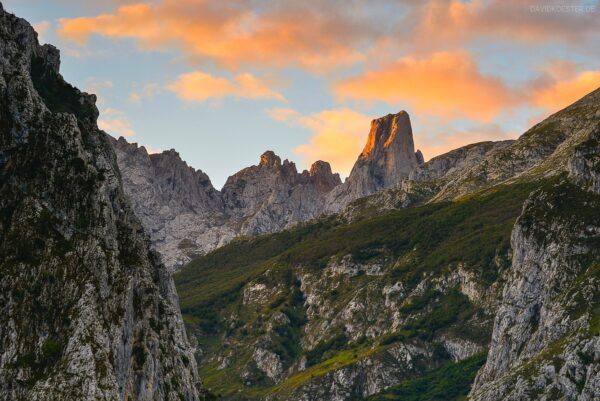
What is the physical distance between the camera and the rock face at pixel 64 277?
434 ft

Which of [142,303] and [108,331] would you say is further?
[142,303]

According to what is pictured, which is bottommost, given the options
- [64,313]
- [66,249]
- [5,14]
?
[64,313]

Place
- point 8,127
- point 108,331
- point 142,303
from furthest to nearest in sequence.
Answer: point 142,303 → point 8,127 → point 108,331

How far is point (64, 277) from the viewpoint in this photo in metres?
141

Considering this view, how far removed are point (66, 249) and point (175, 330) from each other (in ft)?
157

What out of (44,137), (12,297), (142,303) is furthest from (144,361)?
(44,137)

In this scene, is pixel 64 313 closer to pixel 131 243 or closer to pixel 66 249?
pixel 66 249

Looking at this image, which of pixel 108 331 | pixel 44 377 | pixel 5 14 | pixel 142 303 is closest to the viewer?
pixel 44 377

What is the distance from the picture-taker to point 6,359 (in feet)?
429

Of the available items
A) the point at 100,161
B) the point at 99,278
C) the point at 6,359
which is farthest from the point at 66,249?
the point at 100,161

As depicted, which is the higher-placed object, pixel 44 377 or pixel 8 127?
pixel 8 127

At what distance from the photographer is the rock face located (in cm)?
13225

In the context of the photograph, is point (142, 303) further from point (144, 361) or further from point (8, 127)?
point (8, 127)

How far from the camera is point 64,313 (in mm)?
137625
